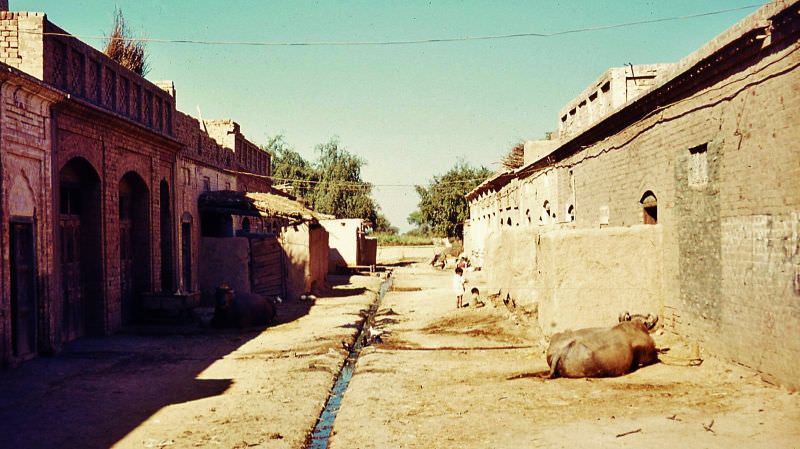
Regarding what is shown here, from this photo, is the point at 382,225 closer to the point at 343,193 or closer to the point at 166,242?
the point at 343,193

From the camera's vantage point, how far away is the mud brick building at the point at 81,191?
11094 mm

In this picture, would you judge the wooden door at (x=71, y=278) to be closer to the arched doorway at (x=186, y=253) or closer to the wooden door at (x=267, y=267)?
the arched doorway at (x=186, y=253)

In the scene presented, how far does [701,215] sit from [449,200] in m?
47.2

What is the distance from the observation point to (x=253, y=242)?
2083 cm

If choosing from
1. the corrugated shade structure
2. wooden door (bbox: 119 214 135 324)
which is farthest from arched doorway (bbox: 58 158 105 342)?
the corrugated shade structure

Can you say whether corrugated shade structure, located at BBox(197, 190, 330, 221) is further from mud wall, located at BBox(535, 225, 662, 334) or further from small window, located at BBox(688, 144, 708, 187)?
small window, located at BBox(688, 144, 708, 187)

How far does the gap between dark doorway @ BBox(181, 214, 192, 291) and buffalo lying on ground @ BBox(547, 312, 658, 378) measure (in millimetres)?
12635

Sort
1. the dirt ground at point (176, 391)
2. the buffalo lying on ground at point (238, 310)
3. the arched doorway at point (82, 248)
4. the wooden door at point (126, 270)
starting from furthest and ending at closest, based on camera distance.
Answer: the wooden door at point (126, 270) → the buffalo lying on ground at point (238, 310) → the arched doorway at point (82, 248) → the dirt ground at point (176, 391)

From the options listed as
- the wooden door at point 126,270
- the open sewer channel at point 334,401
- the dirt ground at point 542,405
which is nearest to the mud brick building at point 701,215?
the dirt ground at point 542,405

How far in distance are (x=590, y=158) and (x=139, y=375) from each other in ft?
34.1

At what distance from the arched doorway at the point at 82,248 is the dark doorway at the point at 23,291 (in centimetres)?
210

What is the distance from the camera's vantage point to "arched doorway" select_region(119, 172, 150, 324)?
16531 mm

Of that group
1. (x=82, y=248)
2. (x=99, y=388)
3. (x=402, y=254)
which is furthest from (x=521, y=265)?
(x=402, y=254)

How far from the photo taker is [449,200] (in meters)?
57.4
